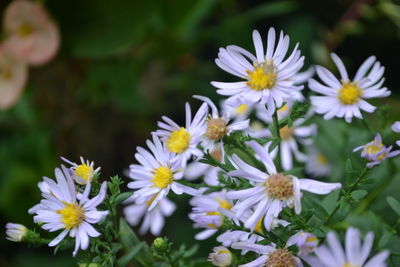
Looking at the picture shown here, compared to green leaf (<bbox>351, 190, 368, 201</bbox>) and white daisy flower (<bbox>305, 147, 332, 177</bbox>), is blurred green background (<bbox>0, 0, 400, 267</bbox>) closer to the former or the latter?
white daisy flower (<bbox>305, 147, 332, 177</bbox>)

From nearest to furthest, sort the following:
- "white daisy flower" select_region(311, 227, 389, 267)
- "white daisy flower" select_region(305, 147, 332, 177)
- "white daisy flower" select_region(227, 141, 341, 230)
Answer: "white daisy flower" select_region(311, 227, 389, 267) → "white daisy flower" select_region(227, 141, 341, 230) → "white daisy flower" select_region(305, 147, 332, 177)

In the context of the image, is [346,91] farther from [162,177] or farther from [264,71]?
[162,177]

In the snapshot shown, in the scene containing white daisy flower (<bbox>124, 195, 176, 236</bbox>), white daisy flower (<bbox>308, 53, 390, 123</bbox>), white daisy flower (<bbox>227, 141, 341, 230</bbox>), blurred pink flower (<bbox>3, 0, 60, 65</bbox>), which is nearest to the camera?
white daisy flower (<bbox>227, 141, 341, 230</bbox>)

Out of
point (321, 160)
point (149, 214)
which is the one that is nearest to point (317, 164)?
point (321, 160)

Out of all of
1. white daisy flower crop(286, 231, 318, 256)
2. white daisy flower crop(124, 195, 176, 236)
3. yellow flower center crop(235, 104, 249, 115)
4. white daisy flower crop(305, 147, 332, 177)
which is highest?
yellow flower center crop(235, 104, 249, 115)

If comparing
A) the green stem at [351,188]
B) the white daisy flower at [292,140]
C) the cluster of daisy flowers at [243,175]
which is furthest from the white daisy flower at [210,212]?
the white daisy flower at [292,140]

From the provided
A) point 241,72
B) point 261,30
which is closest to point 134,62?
point 261,30

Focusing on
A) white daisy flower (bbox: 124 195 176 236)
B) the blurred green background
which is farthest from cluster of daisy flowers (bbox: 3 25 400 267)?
the blurred green background
